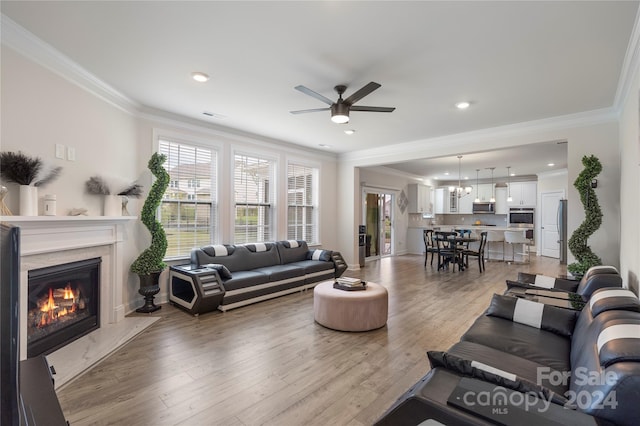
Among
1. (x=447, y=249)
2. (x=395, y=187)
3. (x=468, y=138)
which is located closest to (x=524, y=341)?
(x=468, y=138)

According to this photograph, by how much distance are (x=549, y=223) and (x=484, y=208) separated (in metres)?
1.97

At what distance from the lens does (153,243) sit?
3943mm

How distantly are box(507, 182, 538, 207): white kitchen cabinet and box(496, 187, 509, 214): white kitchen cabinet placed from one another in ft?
0.64

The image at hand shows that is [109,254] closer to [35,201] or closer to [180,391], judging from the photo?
[35,201]

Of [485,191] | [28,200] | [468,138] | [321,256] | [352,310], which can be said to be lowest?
[352,310]

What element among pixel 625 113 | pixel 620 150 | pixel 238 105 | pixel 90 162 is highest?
pixel 238 105

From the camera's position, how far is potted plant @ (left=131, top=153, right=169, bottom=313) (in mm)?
3875

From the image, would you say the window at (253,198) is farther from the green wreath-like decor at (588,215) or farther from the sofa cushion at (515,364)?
the green wreath-like decor at (588,215)

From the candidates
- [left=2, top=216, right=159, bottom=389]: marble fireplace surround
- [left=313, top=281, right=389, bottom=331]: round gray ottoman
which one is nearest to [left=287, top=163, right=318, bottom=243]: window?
[left=313, top=281, right=389, bottom=331]: round gray ottoman

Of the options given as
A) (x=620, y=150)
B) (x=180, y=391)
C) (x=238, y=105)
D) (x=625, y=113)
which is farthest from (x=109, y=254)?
(x=620, y=150)

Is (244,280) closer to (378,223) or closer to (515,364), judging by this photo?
(515,364)

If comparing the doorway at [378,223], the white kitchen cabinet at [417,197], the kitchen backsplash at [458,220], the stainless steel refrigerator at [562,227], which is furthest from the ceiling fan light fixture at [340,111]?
the stainless steel refrigerator at [562,227]

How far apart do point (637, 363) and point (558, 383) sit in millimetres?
728

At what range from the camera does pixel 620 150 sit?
152 inches
